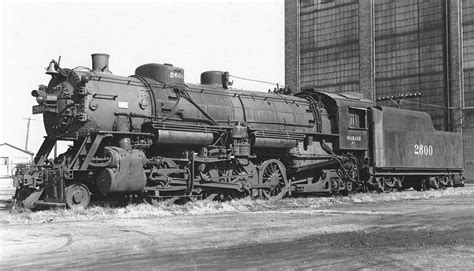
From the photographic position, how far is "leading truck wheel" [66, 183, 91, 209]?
1352 cm

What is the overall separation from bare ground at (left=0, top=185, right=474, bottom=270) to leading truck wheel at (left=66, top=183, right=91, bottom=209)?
20.6 inches

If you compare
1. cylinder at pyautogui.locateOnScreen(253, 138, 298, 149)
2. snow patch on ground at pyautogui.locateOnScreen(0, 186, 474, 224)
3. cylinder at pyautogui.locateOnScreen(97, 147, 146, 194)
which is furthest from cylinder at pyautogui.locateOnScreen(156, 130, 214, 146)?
cylinder at pyautogui.locateOnScreen(253, 138, 298, 149)

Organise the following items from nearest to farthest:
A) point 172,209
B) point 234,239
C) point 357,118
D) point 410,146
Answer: point 234,239 → point 172,209 → point 357,118 → point 410,146

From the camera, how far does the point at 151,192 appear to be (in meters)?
14.9

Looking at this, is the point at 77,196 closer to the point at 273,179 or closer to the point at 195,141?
the point at 195,141

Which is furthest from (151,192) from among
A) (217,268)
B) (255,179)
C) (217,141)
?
(217,268)

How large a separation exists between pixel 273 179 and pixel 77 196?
22.3 ft

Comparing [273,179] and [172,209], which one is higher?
[273,179]

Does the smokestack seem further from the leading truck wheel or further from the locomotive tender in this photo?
the leading truck wheel

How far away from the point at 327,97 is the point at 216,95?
5565 millimetres

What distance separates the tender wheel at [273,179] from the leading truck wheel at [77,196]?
5908 millimetres

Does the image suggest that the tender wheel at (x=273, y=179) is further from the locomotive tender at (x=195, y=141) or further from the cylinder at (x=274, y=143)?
the cylinder at (x=274, y=143)

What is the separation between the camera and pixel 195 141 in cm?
1573

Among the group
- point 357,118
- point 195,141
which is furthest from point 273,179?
point 357,118
